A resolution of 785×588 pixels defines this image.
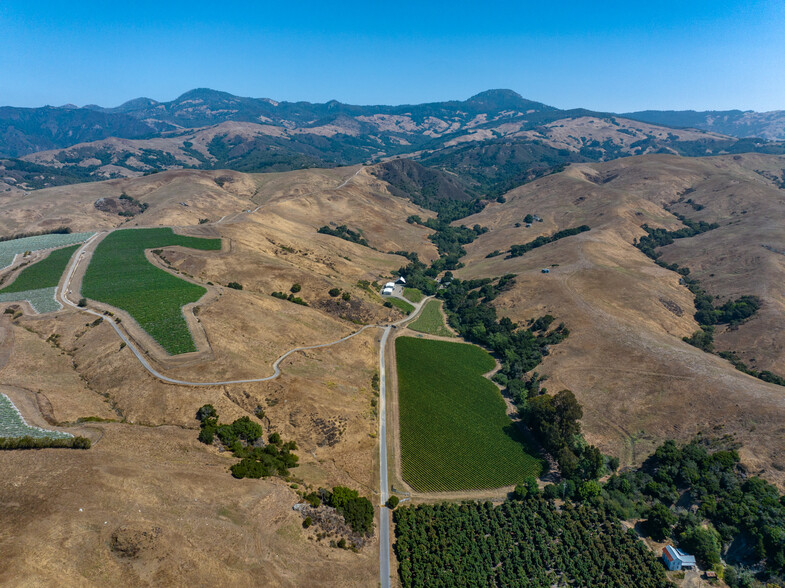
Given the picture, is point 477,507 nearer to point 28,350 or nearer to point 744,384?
Answer: point 744,384

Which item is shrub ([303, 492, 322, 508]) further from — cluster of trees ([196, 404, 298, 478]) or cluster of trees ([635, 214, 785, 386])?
Answer: cluster of trees ([635, 214, 785, 386])

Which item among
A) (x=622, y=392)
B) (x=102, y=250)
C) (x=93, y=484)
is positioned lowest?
(x=622, y=392)

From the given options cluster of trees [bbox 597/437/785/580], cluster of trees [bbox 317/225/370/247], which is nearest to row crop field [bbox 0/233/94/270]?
cluster of trees [bbox 317/225/370/247]

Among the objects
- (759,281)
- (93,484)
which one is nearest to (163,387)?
(93,484)

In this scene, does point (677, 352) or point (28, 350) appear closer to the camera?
point (28, 350)

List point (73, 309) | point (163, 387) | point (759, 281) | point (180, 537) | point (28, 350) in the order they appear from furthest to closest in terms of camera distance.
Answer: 1. point (759, 281)
2. point (73, 309)
3. point (28, 350)
4. point (163, 387)
5. point (180, 537)

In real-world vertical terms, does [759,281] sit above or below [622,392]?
above

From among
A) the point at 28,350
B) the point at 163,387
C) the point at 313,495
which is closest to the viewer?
the point at 313,495
